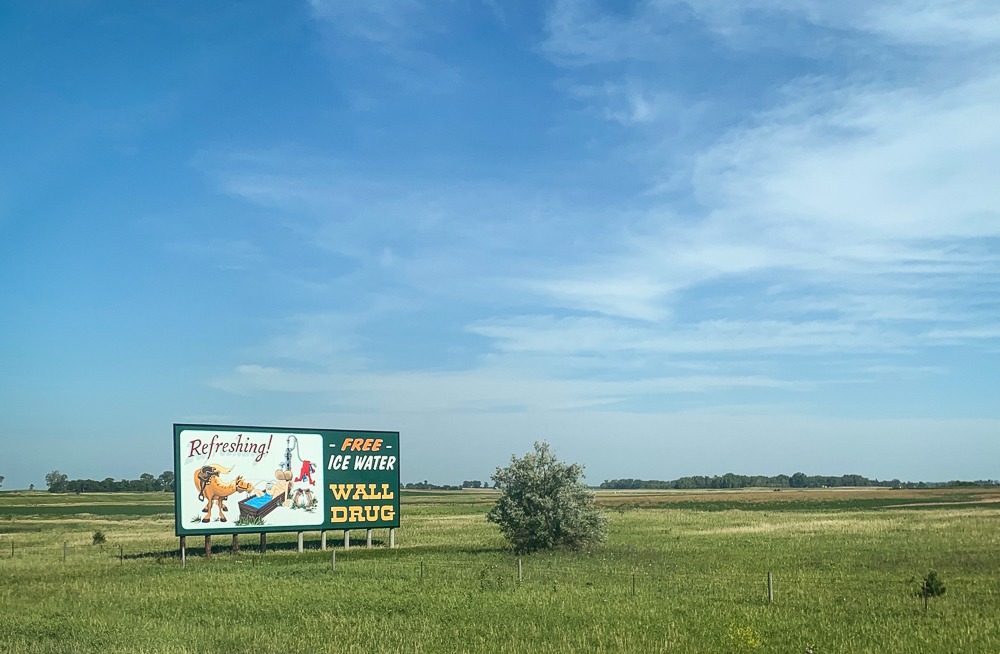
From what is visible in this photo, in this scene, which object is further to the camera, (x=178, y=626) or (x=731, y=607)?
(x=731, y=607)

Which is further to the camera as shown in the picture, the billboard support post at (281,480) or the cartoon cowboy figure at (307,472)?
the cartoon cowboy figure at (307,472)

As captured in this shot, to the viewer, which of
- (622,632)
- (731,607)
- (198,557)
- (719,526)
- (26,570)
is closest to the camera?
(622,632)

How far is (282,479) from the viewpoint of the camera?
179 ft

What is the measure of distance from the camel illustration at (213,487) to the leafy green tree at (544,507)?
597 inches

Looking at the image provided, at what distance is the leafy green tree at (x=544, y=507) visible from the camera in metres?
52.8

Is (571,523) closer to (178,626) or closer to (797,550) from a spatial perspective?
(797,550)

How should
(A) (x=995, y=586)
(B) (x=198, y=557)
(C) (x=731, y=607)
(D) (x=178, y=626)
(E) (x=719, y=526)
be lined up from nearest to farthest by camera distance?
(D) (x=178, y=626), (C) (x=731, y=607), (A) (x=995, y=586), (B) (x=198, y=557), (E) (x=719, y=526)

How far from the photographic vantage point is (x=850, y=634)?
80.8 ft

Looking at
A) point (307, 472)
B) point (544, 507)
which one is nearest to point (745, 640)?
point (544, 507)

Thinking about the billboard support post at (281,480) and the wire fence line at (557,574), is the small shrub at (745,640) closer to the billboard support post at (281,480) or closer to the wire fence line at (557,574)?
the wire fence line at (557,574)


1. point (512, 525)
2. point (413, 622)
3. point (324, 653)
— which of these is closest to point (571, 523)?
point (512, 525)

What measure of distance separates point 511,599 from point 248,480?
A: 26.2 meters

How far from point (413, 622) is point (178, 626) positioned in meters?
7.17

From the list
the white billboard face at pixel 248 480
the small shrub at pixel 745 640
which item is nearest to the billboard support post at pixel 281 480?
the white billboard face at pixel 248 480
